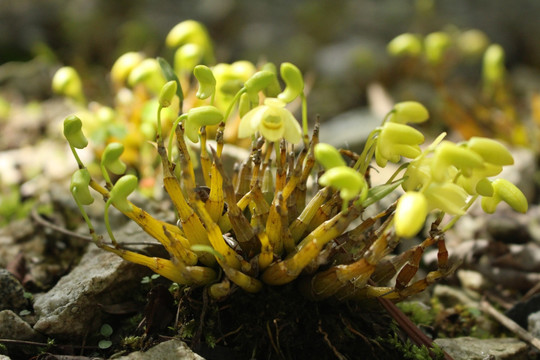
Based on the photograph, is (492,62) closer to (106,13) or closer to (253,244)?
(253,244)

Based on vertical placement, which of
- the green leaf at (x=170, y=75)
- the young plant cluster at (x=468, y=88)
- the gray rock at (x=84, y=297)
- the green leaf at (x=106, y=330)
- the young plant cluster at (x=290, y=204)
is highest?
the green leaf at (x=170, y=75)

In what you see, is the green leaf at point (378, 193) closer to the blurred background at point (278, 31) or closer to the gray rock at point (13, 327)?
the gray rock at point (13, 327)

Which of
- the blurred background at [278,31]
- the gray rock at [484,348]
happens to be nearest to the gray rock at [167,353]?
the gray rock at [484,348]

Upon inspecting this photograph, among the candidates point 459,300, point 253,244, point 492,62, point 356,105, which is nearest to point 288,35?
point 356,105

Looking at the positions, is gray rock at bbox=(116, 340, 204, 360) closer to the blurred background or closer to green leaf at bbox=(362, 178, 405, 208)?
green leaf at bbox=(362, 178, 405, 208)

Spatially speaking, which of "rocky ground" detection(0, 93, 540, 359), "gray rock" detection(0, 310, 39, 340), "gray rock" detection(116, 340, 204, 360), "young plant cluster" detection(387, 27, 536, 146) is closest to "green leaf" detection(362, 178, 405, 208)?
"rocky ground" detection(0, 93, 540, 359)

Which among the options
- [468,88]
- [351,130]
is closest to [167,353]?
[351,130]

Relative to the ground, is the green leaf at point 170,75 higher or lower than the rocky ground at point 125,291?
higher
